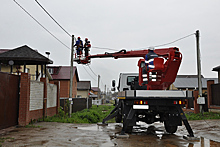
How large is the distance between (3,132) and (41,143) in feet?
8.43

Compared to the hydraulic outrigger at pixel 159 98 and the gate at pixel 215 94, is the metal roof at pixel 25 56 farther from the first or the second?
the gate at pixel 215 94

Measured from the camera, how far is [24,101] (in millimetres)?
10289

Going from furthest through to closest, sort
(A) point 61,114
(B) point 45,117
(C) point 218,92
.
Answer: (C) point 218,92, (A) point 61,114, (B) point 45,117

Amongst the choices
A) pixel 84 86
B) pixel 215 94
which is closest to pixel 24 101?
pixel 215 94

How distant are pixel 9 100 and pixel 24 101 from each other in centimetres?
91

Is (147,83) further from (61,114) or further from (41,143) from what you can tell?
(61,114)

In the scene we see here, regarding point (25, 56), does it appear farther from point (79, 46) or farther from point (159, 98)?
Result: point (159, 98)

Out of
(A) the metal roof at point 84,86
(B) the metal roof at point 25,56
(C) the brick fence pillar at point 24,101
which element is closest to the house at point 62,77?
(A) the metal roof at point 84,86

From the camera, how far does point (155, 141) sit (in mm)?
7668

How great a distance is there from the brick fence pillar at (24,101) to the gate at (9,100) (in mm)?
181

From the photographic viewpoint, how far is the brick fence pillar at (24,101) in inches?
401

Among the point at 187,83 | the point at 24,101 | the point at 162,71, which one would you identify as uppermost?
the point at 187,83

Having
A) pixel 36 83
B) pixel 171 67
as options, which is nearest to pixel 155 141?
pixel 171 67

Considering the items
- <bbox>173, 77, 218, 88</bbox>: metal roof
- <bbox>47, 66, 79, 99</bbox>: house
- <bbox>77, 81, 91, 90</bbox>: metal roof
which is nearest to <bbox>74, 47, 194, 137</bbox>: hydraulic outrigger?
<bbox>47, 66, 79, 99</bbox>: house
